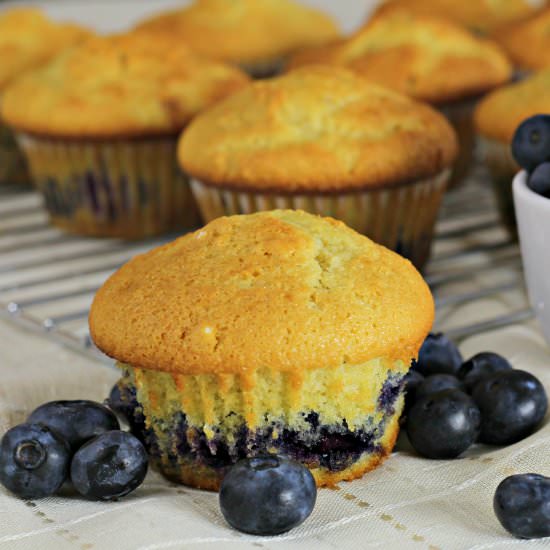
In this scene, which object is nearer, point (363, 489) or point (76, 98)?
point (363, 489)

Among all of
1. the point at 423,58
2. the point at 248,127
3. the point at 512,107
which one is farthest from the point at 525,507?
the point at 423,58

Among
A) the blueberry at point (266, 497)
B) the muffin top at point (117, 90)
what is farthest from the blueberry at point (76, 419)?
the muffin top at point (117, 90)

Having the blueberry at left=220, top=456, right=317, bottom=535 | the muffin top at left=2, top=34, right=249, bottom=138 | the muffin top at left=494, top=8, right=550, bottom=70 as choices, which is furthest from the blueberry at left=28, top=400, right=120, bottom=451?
the muffin top at left=494, top=8, right=550, bottom=70

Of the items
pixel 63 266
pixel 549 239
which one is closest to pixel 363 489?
pixel 549 239

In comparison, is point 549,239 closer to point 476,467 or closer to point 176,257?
point 476,467

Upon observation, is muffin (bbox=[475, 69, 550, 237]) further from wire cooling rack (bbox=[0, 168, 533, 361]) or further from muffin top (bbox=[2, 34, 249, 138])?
muffin top (bbox=[2, 34, 249, 138])
